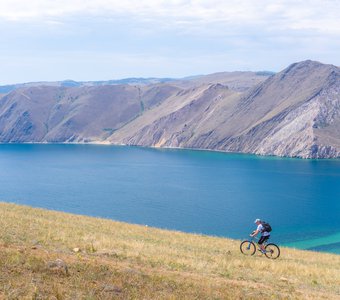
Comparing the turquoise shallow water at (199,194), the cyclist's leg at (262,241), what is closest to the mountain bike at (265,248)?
the cyclist's leg at (262,241)

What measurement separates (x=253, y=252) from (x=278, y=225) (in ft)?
164

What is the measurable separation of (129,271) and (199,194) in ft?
302

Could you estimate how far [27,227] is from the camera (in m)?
25.5

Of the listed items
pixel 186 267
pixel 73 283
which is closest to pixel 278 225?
pixel 186 267

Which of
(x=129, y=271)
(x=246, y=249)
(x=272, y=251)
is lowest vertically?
(x=246, y=249)

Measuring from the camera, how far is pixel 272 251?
27375mm

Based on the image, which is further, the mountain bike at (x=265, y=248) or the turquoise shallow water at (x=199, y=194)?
the turquoise shallow water at (x=199, y=194)

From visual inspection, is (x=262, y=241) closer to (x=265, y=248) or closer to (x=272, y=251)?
(x=265, y=248)

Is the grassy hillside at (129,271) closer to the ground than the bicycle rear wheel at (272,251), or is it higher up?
higher up

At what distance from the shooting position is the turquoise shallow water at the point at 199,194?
246 ft

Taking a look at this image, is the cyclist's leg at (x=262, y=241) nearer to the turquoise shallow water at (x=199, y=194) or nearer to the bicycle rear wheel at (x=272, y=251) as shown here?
the bicycle rear wheel at (x=272, y=251)

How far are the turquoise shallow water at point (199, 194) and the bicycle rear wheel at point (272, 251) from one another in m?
33.8

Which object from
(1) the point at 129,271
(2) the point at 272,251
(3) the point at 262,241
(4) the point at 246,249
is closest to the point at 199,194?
(4) the point at 246,249

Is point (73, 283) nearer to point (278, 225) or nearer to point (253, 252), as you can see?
point (253, 252)
